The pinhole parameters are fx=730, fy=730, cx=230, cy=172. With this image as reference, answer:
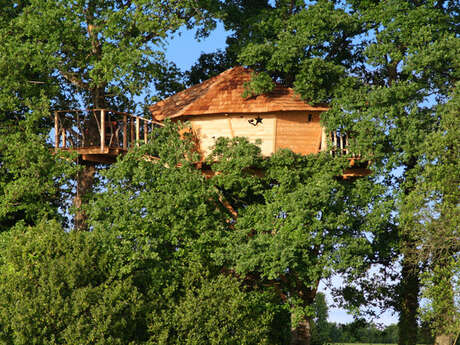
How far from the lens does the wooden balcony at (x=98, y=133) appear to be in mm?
29359

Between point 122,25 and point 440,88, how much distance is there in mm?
13232

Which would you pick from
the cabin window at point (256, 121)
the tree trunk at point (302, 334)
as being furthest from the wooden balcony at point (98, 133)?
the tree trunk at point (302, 334)

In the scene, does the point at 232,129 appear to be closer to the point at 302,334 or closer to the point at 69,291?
the point at 302,334

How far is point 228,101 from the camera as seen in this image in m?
29.4

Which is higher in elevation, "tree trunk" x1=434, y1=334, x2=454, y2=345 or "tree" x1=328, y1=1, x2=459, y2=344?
"tree" x1=328, y1=1, x2=459, y2=344

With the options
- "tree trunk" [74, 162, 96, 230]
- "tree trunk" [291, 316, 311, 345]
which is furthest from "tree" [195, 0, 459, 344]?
"tree trunk" [74, 162, 96, 230]

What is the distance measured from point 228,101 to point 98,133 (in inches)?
273

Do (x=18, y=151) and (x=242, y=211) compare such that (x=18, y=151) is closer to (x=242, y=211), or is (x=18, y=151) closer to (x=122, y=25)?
(x=122, y=25)

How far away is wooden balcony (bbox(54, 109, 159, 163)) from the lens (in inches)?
1156

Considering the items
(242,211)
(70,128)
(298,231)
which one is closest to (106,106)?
(70,128)

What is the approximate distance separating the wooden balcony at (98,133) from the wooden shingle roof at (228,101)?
1.21 m

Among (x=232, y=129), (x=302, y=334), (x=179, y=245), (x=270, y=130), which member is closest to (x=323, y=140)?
(x=270, y=130)

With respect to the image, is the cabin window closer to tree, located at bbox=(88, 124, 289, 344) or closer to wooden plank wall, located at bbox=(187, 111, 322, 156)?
wooden plank wall, located at bbox=(187, 111, 322, 156)

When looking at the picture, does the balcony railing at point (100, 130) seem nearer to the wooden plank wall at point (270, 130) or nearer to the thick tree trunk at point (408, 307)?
the wooden plank wall at point (270, 130)
